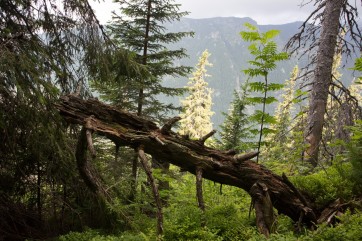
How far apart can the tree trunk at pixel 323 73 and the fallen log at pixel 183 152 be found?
3333 mm

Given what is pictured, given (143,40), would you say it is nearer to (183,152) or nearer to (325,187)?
(183,152)

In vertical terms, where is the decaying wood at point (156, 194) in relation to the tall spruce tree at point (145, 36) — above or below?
below

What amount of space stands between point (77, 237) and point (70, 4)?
4.39 metres

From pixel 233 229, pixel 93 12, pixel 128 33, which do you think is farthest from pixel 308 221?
pixel 128 33

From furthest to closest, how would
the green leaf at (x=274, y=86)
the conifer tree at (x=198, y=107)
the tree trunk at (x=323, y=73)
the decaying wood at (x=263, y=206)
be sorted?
the conifer tree at (x=198, y=107)
the tree trunk at (x=323, y=73)
the green leaf at (x=274, y=86)
the decaying wood at (x=263, y=206)

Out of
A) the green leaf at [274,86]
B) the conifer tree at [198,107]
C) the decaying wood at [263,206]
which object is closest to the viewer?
the decaying wood at [263,206]

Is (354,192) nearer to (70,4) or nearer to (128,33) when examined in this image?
(70,4)

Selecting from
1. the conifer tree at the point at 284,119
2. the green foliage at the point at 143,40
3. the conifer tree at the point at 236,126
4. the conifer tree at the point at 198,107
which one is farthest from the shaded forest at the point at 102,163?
the conifer tree at the point at 198,107

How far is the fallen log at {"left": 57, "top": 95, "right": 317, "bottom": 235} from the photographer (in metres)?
4.62

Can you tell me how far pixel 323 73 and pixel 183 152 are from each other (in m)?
5.26

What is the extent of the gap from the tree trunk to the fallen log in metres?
3.33

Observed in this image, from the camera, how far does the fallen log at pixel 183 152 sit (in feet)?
15.2

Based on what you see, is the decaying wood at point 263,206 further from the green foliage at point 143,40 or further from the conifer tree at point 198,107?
the conifer tree at point 198,107

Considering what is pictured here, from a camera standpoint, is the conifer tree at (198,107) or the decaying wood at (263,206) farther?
the conifer tree at (198,107)
